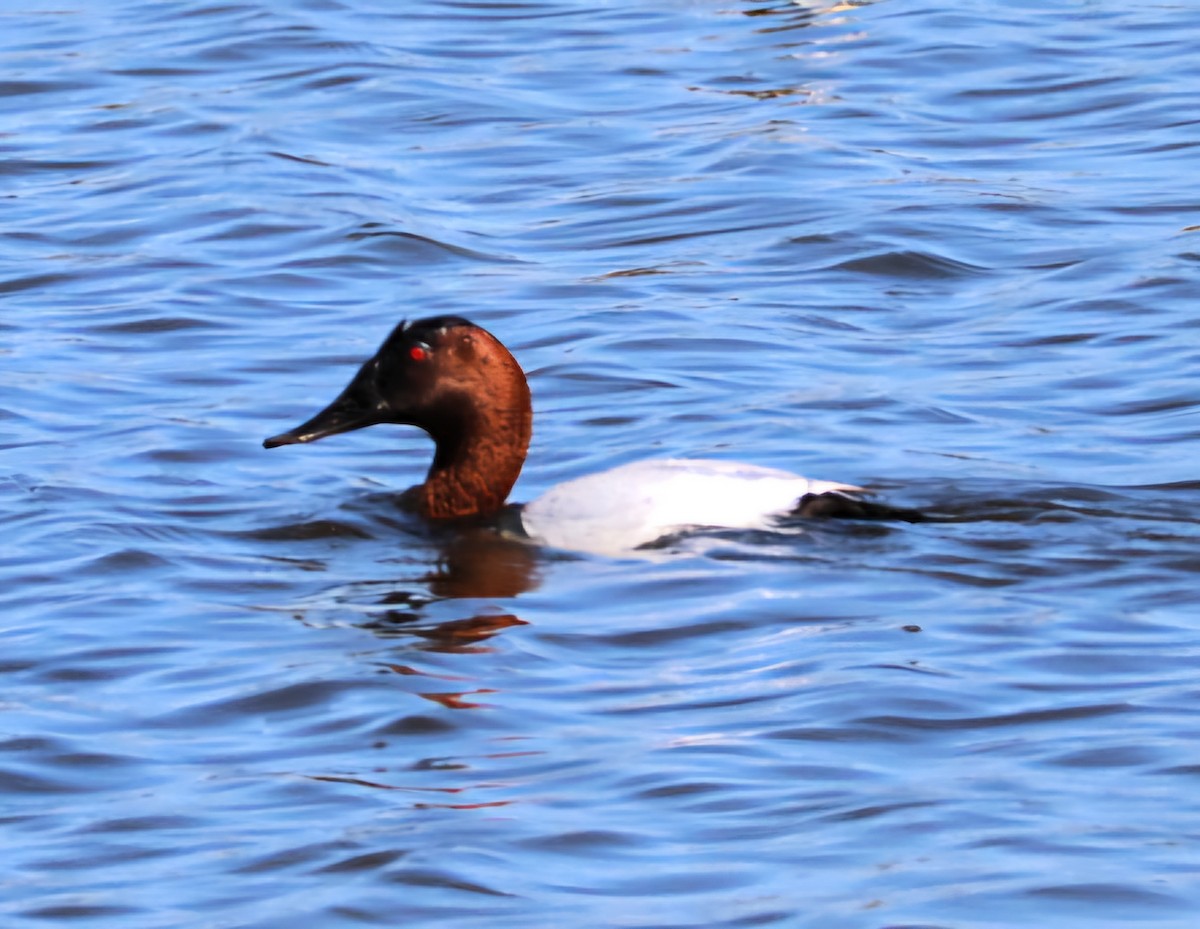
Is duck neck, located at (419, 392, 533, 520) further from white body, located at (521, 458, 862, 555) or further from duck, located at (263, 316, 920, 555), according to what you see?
white body, located at (521, 458, 862, 555)

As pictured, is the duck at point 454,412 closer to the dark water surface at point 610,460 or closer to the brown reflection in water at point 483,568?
the brown reflection in water at point 483,568

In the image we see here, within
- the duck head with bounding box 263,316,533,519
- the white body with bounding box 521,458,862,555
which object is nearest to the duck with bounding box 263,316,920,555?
the duck head with bounding box 263,316,533,519

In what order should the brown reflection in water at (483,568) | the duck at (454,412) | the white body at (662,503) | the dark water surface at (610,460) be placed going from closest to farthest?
the dark water surface at (610,460) < the brown reflection in water at (483,568) < the white body at (662,503) < the duck at (454,412)

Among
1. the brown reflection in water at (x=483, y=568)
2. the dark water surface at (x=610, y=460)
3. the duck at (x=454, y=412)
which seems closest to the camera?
the dark water surface at (x=610, y=460)

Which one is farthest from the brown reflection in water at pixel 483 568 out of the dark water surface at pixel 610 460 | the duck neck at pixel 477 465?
the duck neck at pixel 477 465

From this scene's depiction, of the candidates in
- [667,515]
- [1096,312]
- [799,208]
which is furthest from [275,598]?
[799,208]

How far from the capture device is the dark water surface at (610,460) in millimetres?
5246

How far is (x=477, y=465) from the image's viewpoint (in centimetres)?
840

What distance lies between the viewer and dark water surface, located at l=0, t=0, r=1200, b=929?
525 cm

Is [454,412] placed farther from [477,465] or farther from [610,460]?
[610,460]

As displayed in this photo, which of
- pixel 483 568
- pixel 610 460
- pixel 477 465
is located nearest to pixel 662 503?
pixel 483 568

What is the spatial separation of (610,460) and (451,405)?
0.83m

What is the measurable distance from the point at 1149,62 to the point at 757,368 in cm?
614

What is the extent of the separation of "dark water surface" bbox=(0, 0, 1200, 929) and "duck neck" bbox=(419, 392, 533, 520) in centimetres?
15
